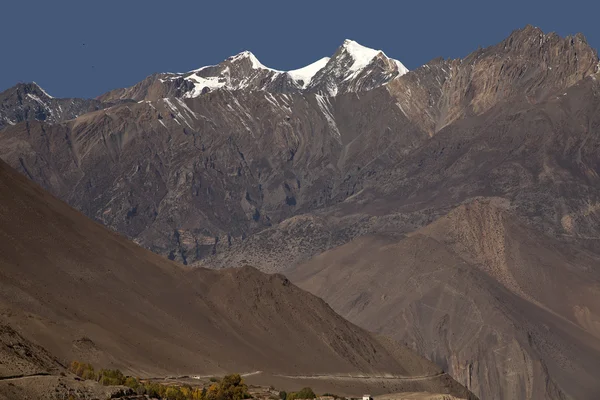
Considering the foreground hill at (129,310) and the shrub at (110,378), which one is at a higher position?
the foreground hill at (129,310)

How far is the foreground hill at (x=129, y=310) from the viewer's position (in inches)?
6053

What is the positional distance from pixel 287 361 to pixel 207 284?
2065 centimetres

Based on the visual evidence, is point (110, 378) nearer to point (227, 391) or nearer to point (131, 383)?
point (131, 383)

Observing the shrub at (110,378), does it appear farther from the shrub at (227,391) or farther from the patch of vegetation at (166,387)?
the shrub at (227,391)

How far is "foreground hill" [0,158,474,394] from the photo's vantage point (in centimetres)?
15375

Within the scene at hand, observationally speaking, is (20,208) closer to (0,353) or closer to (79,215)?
(79,215)

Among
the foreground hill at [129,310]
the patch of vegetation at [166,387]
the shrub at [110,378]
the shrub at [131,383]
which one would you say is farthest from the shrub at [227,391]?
the foreground hill at [129,310]

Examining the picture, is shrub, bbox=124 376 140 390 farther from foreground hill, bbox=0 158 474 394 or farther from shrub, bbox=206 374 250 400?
foreground hill, bbox=0 158 474 394

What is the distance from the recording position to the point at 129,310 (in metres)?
172

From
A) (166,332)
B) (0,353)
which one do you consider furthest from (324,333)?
(0,353)

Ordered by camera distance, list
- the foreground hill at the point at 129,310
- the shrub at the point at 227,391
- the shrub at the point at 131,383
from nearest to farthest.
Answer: the shrub at the point at 131,383
the shrub at the point at 227,391
the foreground hill at the point at 129,310

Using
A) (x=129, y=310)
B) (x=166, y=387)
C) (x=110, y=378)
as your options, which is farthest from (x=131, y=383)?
(x=129, y=310)

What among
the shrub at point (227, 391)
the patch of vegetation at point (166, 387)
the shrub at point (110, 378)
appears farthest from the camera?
the shrub at point (227, 391)

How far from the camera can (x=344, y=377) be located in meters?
184
